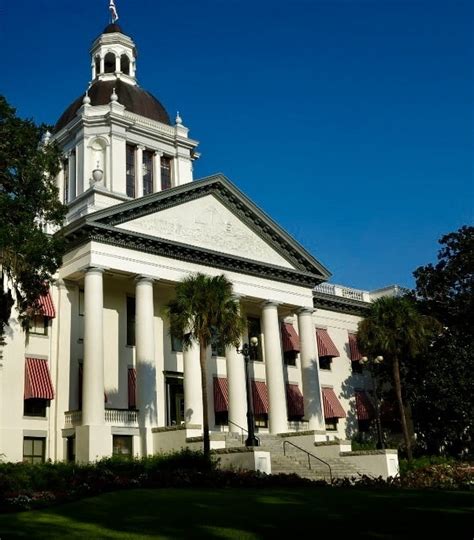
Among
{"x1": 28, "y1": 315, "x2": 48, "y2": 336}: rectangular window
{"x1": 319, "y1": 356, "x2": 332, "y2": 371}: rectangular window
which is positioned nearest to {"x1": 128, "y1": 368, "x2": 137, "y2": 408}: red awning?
{"x1": 28, "y1": 315, "x2": 48, "y2": 336}: rectangular window

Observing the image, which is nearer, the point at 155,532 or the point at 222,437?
the point at 155,532

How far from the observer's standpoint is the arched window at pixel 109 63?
5372 centimetres

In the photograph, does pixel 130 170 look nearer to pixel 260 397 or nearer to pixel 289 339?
pixel 289 339

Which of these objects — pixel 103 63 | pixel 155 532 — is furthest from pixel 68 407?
pixel 103 63

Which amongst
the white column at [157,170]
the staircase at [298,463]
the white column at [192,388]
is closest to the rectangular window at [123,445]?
the white column at [192,388]

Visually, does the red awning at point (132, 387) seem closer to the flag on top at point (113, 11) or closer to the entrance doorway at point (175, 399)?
the entrance doorway at point (175, 399)

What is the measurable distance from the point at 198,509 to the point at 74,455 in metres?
17.1

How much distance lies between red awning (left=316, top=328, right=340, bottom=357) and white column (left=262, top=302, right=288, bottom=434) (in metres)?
6.39

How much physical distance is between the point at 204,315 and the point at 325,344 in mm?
18451

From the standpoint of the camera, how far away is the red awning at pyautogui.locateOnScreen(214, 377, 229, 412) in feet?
132

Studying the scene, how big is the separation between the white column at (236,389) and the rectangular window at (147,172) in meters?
14.9

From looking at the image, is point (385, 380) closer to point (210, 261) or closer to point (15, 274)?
point (210, 261)

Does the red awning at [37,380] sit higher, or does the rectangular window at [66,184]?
the rectangular window at [66,184]

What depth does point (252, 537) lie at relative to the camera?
1375cm
